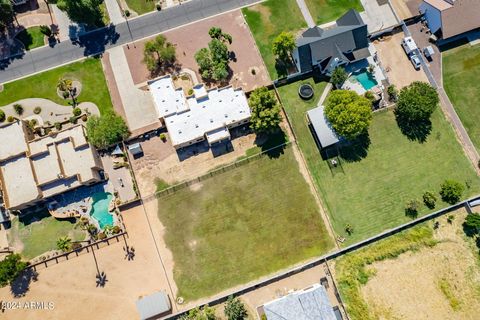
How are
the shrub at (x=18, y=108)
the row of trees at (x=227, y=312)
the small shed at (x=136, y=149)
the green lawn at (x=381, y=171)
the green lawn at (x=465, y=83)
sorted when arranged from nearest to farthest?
1. the row of trees at (x=227, y=312)
2. the small shed at (x=136, y=149)
3. the green lawn at (x=381, y=171)
4. the shrub at (x=18, y=108)
5. the green lawn at (x=465, y=83)

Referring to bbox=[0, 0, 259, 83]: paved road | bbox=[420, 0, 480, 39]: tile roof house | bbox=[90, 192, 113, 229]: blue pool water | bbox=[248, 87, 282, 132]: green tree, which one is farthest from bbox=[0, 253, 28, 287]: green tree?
bbox=[420, 0, 480, 39]: tile roof house

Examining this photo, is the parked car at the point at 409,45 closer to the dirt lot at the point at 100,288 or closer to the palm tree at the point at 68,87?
the dirt lot at the point at 100,288

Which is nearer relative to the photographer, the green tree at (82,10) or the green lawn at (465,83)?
the green tree at (82,10)

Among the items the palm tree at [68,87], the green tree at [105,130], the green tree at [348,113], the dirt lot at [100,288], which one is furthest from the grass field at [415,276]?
the palm tree at [68,87]

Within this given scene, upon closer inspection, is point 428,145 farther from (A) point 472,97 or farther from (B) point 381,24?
(B) point 381,24

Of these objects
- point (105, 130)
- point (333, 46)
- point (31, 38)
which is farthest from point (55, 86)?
point (333, 46)

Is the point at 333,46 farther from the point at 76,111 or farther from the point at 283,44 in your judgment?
the point at 76,111
